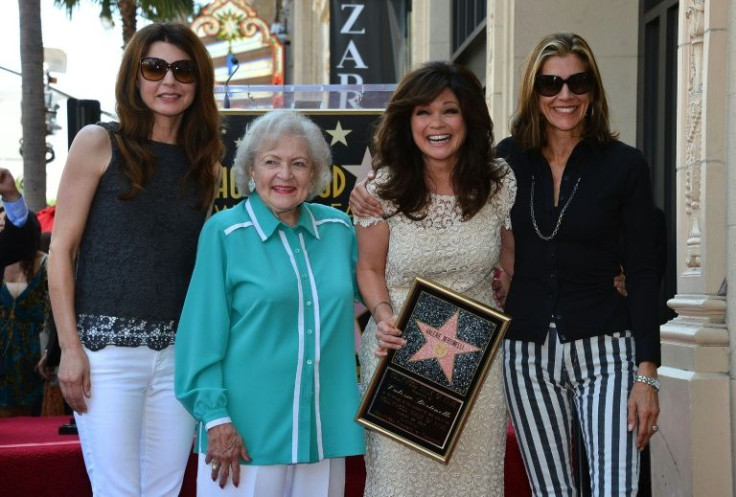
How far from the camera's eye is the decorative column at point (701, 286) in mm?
5887

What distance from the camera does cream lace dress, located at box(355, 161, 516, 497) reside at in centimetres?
415

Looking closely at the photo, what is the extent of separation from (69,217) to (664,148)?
514 cm

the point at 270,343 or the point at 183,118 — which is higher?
the point at 183,118

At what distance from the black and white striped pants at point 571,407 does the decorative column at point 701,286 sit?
191 cm

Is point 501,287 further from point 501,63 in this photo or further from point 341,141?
point 501,63

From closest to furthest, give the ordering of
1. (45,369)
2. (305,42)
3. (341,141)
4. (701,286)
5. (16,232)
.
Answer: (45,369), (701,286), (16,232), (341,141), (305,42)

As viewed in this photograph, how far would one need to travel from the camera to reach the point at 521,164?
4.39 meters

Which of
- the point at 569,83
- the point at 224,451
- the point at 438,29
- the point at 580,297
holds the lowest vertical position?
the point at 224,451

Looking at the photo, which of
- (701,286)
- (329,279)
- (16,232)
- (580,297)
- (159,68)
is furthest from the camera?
(16,232)

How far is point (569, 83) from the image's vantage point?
4.26m

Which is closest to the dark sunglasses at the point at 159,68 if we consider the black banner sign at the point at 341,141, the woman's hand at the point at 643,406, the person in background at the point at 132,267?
the person in background at the point at 132,267

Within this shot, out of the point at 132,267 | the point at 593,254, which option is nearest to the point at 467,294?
the point at 593,254

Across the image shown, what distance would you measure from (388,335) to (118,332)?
3.24ft

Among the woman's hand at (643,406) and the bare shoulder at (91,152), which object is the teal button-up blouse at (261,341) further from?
the woman's hand at (643,406)
